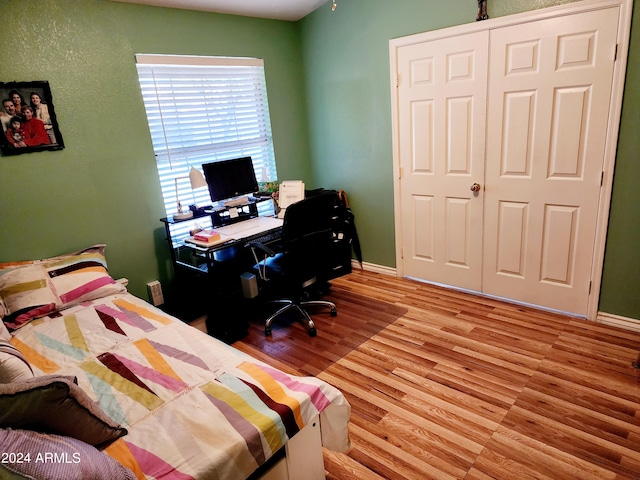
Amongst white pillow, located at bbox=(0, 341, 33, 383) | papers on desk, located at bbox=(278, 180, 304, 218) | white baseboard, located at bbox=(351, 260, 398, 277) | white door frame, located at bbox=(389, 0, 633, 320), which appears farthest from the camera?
white baseboard, located at bbox=(351, 260, 398, 277)

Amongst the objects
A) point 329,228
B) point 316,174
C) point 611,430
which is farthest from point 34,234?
point 611,430

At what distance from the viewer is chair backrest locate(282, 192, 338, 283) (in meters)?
2.67

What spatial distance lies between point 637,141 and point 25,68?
12.9 feet

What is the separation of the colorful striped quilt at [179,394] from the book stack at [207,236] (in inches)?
29.7

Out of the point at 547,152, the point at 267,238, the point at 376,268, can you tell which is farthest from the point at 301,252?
the point at 547,152

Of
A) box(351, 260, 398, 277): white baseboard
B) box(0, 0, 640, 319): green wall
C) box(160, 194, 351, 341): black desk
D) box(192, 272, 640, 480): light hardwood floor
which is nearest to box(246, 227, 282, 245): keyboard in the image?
box(160, 194, 351, 341): black desk

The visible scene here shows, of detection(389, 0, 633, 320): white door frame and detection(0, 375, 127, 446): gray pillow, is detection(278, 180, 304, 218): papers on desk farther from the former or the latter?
detection(0, 375, 127, 446): gray pillow

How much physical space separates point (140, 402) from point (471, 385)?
5.82 feet

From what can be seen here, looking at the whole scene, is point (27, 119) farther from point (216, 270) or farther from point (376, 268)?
→ point (376, 268)

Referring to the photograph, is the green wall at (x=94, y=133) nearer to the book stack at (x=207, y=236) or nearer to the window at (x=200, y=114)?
the window at (x=200, y=114)

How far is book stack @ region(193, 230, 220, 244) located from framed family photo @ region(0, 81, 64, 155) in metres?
1.10

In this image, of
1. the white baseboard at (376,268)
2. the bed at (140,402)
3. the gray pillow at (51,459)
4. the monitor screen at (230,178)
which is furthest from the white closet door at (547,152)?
the gray pillow at (51,459)

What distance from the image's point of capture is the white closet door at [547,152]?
8.27 feet

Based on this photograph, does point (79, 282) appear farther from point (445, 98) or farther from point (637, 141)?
point (637, 141)
